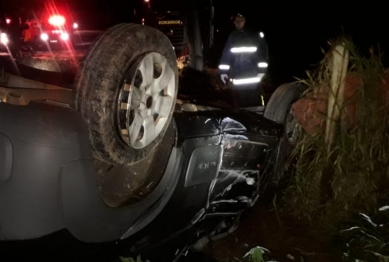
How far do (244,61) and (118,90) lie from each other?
5549mm

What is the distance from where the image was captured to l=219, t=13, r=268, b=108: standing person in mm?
8219

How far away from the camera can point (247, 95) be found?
8.44 meters

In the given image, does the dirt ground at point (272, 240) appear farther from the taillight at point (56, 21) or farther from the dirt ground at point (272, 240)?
the taillight at point (56, 21)

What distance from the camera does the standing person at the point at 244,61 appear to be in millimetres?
8219

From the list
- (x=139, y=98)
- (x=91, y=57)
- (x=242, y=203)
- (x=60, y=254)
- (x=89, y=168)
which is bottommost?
(x=242, y=203)

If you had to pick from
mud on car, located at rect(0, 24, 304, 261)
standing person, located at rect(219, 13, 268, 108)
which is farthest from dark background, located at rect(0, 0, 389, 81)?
mud on car, located at rect(0, 24, 304, 261)

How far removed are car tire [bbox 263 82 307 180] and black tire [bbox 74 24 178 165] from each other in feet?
6.23

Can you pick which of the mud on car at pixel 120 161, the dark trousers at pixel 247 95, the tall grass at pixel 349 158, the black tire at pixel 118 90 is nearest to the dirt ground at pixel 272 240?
the tall grass at pixel 349 158

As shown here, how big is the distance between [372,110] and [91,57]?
2.70 m

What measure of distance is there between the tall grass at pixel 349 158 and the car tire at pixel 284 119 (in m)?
0.10

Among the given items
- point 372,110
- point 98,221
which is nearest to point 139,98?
point 98,221

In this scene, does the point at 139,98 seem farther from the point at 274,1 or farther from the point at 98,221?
the point at 274,1

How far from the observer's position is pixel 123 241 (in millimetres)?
3078

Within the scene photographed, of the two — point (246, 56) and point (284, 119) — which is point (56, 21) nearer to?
point (246, 56)
